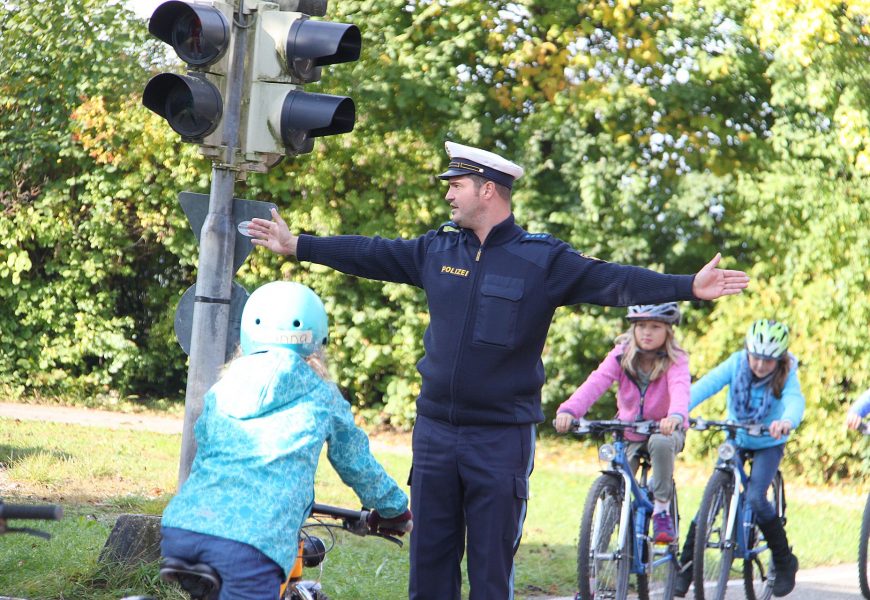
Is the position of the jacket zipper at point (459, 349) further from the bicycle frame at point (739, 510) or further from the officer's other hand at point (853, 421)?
the officer's other hand at point (853, 421)

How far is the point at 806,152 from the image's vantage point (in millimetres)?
14945

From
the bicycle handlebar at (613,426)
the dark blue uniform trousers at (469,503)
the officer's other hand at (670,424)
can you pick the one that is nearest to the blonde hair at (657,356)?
the bicycle handlebar at (613,426)

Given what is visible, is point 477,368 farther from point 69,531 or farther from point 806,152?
point 806,152

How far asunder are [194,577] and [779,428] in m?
5.04

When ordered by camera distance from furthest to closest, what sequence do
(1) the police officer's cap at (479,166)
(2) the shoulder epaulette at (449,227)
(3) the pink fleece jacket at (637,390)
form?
(3) the pink fleece jacket at (637,390) → (2) the shoulder epaulette at (449,227) → (1) the police officer's cap at (479,166)

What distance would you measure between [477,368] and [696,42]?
1146 centimetres

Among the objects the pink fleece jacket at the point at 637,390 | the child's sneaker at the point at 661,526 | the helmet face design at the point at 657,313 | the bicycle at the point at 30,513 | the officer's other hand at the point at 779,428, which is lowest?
the child's sneaker at the point at 661,526

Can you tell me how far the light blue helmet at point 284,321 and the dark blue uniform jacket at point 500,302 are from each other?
137cm

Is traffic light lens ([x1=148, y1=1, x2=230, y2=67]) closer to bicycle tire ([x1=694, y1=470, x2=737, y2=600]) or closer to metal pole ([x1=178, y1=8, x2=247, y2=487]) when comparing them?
metal pole ([x1=178, y1=8, x2=247, y2=487])

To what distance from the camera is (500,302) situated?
5176 millimetres

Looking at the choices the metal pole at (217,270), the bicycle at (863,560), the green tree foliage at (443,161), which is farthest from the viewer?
the green tree foliage at (443,161)

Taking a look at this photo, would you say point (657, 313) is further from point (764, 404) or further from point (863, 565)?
point (863, 565)

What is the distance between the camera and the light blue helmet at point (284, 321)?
383 centimetres

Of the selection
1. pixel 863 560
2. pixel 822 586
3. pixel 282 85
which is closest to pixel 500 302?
pixel 282 85
